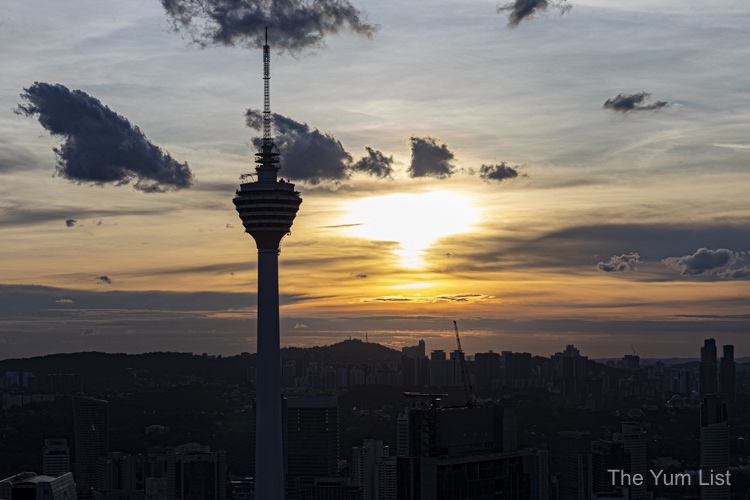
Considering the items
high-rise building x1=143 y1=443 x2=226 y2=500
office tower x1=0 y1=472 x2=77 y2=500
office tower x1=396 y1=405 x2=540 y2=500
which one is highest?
office tower x1=396 y1=405 x2=540 y2=500

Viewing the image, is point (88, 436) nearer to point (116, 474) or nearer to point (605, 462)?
point (116, 474)

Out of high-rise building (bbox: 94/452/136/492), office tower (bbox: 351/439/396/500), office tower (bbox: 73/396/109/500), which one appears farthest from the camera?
office tower (bbox: 73/396/109/500)

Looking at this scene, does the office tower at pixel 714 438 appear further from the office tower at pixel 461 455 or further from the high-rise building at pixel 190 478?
the office tower at pixel 461 455

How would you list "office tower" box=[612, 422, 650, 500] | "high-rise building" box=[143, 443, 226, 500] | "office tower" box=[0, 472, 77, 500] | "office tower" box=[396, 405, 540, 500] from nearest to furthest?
"office tower" box=[396, 405, 540, 500], "office tower" box=[0, 472, 77, 500], "high-rise building" box=[143, 443, 226, 500], "office tower" box=[612, 422, 650, 500]

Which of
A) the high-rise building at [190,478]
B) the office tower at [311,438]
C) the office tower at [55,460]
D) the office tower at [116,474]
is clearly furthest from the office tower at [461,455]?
the office tower at [55,460]

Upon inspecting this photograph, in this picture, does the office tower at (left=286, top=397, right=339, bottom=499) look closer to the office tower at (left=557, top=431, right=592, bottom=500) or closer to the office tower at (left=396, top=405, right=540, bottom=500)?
the office tower at (left=557, top=431, right=592, bottom=500)

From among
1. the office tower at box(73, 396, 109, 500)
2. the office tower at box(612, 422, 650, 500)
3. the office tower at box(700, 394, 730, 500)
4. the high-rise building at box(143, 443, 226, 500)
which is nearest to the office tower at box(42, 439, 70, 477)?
the office tower at box(73, 396, 109, 500)
